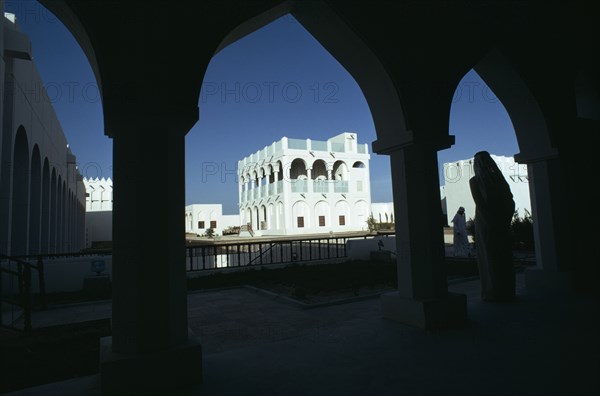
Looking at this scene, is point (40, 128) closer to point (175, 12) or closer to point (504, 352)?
point (175, 12)

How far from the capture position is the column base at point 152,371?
8.49ft

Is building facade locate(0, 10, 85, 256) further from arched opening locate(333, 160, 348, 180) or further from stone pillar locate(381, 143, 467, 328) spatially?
arched opening locate(333, 160, 348, 180)

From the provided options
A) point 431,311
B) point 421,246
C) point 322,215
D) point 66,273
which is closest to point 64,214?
point 66,273

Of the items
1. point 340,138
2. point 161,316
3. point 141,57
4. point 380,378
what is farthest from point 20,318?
point 340,138

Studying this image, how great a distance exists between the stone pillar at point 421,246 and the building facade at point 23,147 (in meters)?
7.13

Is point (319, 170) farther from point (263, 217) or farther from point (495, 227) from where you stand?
point (495, 227)

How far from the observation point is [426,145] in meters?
4.31

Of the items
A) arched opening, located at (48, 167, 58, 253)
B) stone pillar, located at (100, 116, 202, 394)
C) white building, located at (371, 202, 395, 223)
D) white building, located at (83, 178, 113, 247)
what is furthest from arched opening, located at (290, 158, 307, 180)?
stone pillar, located at (100, 116, 202, 394)

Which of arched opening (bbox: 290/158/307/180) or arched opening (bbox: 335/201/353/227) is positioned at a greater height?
arched opening (bbox: 290/158/307/180)

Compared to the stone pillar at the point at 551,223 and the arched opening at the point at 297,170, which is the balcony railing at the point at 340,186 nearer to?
the arched opening at the point at 297,170

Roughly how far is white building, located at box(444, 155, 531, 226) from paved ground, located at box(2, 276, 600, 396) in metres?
24.3

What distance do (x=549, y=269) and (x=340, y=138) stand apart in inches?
1211

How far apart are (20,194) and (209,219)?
137 feet

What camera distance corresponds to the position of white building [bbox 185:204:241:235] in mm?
49031
